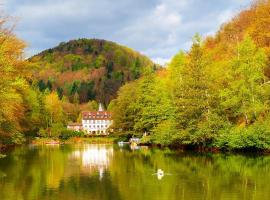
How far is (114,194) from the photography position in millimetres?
19562

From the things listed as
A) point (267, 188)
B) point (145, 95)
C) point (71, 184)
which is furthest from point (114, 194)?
point (145, 95)

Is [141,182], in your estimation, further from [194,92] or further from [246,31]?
[246,31]

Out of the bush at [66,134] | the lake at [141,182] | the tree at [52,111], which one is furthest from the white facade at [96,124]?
the lake at [141,182]

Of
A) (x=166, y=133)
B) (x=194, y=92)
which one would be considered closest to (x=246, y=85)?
(x=194, y=92)

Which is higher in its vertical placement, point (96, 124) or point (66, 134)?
point (96, 124)

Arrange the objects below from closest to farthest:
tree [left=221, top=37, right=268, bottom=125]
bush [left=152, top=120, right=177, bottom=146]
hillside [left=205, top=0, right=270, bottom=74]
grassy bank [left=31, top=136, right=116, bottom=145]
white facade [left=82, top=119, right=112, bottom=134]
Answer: tree [left=221, top=37, right=268, bottom=125] → bush [left=152, top=120, right=177, bottom=146] → hillside [left=205, top=0, right=270, bottom=74] → grassy bank [left=31, top=136, right=116, bottom=145] → white facade [left=82, top=119, right=112, bottom=134]

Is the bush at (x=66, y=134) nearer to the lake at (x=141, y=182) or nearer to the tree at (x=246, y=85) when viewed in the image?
the tree at (x=246, y=85)

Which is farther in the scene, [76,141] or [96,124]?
[96,124]

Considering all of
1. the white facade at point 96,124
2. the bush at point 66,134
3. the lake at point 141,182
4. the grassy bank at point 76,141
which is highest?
the white facade at point 96,124

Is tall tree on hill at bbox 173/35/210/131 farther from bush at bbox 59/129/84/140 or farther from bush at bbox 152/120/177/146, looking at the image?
bush at bbox 59/129/84/140

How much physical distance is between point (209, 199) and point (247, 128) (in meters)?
25.6

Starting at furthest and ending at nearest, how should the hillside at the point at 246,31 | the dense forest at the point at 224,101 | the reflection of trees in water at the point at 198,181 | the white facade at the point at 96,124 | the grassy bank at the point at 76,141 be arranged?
the white facade at the point at 96,124 < the grassy bank at the point at 76,141 < the hillside at the point at 246,31 < the dense forest at the point at 224,101 < the reflection of trees in water at the point at 198,181

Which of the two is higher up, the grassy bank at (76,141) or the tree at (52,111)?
the tree at (52,111)

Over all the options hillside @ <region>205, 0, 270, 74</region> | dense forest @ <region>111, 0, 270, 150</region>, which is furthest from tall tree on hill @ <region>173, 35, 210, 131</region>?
hillside @ <region>205, 0, 270, 74</region>
